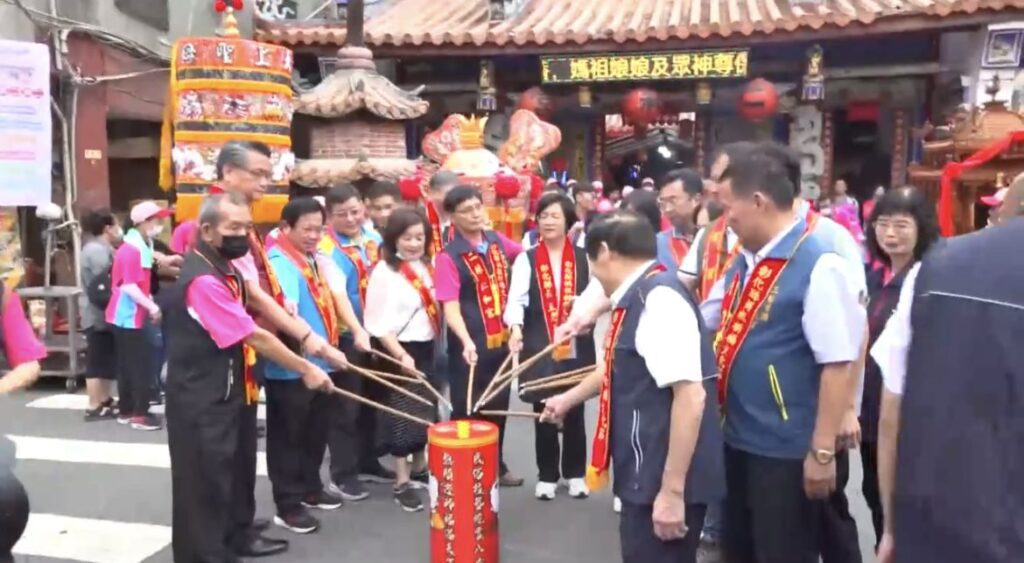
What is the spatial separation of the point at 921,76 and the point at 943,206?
4.74m

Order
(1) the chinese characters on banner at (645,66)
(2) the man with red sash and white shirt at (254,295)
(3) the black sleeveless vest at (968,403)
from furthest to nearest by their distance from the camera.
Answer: (1) the chinese characters on banner at (645,66) < (2) the man with red sash and white shirt at (254,295) < (3) the black sleeveless vest at (968,403)

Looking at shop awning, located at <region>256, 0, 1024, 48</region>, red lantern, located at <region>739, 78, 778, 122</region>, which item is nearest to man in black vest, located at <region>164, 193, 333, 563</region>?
shop awning, located at <region>256, 0, 1024, 48</region>

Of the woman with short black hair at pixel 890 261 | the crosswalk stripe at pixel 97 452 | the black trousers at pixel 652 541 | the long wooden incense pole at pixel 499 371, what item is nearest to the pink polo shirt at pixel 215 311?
the long wooden incense pole at pixel 499 371

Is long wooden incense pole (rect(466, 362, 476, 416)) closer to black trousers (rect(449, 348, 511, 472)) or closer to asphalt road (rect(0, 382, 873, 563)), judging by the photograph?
black trousers (rect(449, 348, 511, 472))

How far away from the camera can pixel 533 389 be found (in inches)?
159

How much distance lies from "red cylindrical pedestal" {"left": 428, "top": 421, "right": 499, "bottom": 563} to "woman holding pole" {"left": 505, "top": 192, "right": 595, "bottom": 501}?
2.91ft

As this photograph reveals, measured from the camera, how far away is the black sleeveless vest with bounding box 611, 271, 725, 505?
2.33 metres

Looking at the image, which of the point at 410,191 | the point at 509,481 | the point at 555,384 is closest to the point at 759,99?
the point at 410,191

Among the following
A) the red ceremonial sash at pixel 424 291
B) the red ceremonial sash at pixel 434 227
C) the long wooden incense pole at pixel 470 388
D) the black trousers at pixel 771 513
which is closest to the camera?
the black trousers at pixel 771 513

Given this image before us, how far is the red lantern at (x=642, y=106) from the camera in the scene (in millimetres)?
9500

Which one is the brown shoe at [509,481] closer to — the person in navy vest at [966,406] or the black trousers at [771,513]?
the black trousers at [771,513]

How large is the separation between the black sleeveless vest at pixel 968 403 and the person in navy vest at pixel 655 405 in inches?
37.3

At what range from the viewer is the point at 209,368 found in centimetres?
313

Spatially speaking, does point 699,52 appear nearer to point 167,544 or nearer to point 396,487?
point 396,487
